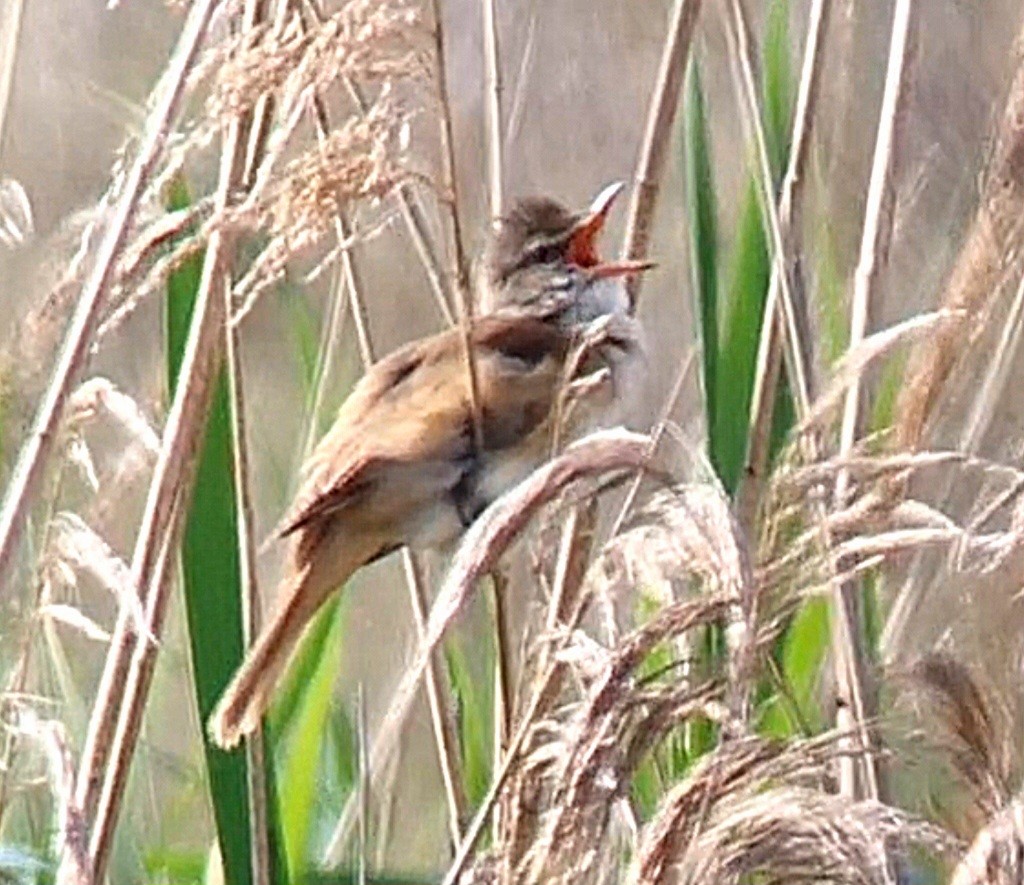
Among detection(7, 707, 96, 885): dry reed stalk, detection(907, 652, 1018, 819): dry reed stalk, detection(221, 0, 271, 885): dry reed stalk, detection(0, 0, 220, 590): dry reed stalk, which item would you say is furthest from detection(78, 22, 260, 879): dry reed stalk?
detection(907, 652, 1018, 819): dry reed stalk

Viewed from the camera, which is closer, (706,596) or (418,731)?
(706,596)

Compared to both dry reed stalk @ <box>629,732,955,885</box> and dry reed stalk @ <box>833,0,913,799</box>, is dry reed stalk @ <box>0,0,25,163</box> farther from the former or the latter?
dry reed stalk @ <box>629,732,955,885</box>

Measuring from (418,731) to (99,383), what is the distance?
813mm

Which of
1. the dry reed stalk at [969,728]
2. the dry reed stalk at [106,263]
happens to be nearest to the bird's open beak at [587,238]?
the dry reed stalk at [106,263]

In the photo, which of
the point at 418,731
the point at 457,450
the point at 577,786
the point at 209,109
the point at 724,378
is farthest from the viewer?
the point at 418,731

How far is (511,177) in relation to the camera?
286 cm

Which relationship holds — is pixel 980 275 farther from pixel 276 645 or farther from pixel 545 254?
pixel 545 254

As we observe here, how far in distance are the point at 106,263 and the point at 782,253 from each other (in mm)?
476

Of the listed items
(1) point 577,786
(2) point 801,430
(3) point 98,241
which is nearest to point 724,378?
(2) point 801,430

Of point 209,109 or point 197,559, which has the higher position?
point 209,109

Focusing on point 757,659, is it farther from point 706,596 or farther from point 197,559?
point 197,559

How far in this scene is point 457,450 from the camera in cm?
179

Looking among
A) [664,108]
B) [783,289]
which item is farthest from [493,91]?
[783,289]

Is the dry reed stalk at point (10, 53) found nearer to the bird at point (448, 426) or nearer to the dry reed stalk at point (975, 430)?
the bird at point (448, 426)
